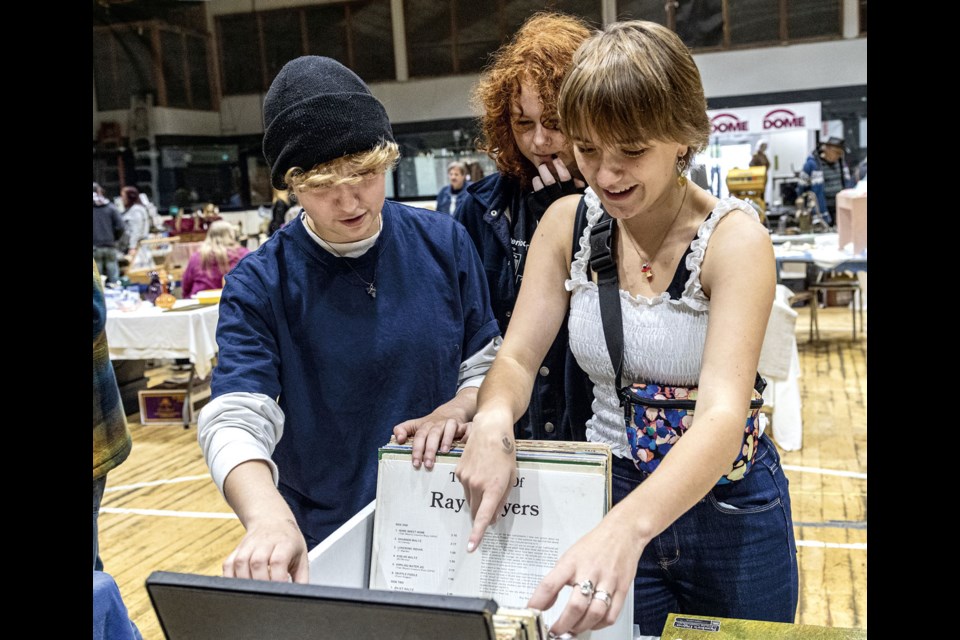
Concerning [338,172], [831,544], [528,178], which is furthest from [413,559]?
[831,544]

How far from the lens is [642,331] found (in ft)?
4.19

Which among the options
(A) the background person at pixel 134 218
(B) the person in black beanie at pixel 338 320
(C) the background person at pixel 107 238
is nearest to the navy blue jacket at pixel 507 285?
(B) the person in black beanie at pixel 338 320

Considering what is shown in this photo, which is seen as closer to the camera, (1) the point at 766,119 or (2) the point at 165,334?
(2) the point at 165,334

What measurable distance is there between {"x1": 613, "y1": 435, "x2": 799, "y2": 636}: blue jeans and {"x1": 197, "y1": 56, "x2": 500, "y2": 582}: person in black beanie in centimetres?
35

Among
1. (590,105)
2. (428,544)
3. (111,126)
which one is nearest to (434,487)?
(428,544)

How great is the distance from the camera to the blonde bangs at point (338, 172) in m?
1.32

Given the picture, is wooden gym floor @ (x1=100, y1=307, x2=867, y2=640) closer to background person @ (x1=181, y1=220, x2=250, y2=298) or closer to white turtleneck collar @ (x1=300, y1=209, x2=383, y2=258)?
background person @ (x1=181, y1=220, x2=250, y2=298)

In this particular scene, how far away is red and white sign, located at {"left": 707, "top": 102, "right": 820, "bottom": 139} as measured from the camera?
36.9 feet

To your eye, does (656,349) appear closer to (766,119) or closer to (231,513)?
(231,513)

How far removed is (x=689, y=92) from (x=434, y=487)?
612mm

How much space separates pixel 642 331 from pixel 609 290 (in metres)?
Answer: 0.08

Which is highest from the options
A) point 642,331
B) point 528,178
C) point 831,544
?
point 528,178

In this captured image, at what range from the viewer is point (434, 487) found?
119cm
